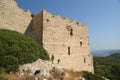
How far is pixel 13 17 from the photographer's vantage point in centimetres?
1806

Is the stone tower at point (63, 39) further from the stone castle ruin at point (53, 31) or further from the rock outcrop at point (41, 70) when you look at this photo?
the rock outcrop at point (41, 70)

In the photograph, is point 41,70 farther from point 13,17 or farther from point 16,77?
point 13,17

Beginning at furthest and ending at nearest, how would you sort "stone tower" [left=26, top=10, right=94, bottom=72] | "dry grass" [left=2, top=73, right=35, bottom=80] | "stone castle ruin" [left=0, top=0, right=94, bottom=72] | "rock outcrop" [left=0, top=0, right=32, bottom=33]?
"stone tower" [left=26, top=10, right=94, bottom=72]
"stone castle ruin" [left=0, top=0, right=94, bottom=72]
"rock outcrop" [left=0, top=0, right=32, bottom=33]
"dry grass" [left=2, top=73, right=35, bottom=80]

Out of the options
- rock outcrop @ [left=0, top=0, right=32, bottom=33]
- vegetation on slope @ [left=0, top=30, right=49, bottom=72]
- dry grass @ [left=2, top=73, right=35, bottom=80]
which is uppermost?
rock outcrop @ [left=0, top=0, right=32, bottom=33]

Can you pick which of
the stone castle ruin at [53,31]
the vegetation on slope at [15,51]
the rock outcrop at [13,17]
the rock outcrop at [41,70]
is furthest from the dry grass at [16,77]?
the rock outcrop at [13,17]

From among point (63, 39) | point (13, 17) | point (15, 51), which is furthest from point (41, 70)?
point (63, 39)

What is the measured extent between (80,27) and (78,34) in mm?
1405

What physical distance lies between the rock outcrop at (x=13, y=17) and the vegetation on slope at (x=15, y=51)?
295 centimetres

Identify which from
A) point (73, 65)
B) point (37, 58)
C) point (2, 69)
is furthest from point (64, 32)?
point (2, 69)

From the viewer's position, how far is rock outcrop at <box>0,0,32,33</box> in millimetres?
17156

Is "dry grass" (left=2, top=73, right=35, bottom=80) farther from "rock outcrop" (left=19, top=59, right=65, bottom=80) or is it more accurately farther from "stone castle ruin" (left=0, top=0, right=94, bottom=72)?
"stone castle ruin" (left=0, top=0, right=94, bottom=72)

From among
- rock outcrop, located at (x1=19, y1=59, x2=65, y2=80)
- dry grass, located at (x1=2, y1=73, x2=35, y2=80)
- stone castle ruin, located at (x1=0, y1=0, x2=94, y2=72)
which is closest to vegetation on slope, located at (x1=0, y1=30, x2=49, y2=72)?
rock outcrop, located at (x1=19, y1=59, x2=65, y2=80)

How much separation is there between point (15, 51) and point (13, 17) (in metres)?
6.38

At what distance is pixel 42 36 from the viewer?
1797 cm
